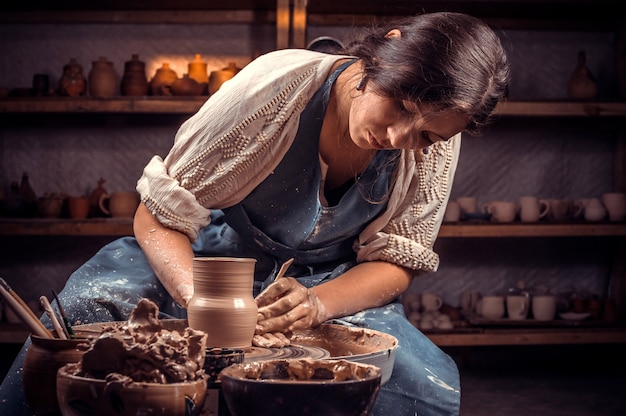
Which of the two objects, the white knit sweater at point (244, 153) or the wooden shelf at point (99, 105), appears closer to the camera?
the white knit sweater at point (244, 153)

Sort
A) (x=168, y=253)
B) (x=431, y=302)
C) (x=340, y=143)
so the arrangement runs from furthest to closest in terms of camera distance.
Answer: (x=431, y=302), (x=340, y=143), (x=168, y=253)

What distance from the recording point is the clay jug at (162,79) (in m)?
3.95

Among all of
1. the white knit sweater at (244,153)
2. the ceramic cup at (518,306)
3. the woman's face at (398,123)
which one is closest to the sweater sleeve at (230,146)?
the white knit sweater at (244,153)

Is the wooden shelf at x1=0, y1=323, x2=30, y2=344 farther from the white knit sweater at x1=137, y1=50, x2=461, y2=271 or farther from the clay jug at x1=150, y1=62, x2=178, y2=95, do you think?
the white knit sweater at x1=137, y1=50, x2=461, y2=271

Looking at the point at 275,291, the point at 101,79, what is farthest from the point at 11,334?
the point at 275,291

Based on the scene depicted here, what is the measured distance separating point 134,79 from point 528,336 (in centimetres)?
238

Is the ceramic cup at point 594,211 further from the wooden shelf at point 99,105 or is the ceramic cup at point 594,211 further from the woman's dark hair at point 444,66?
the woman's dark hair at point 444,66

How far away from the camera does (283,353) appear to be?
135 centimetres

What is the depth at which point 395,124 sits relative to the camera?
1.61 meters

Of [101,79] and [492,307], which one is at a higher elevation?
[101,79]

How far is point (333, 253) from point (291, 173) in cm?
24

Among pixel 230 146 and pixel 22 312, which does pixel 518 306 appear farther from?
pixel 22 312

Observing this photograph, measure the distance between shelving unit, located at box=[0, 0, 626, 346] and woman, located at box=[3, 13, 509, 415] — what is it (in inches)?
77.0

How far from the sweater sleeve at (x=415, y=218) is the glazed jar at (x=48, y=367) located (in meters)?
0.95
